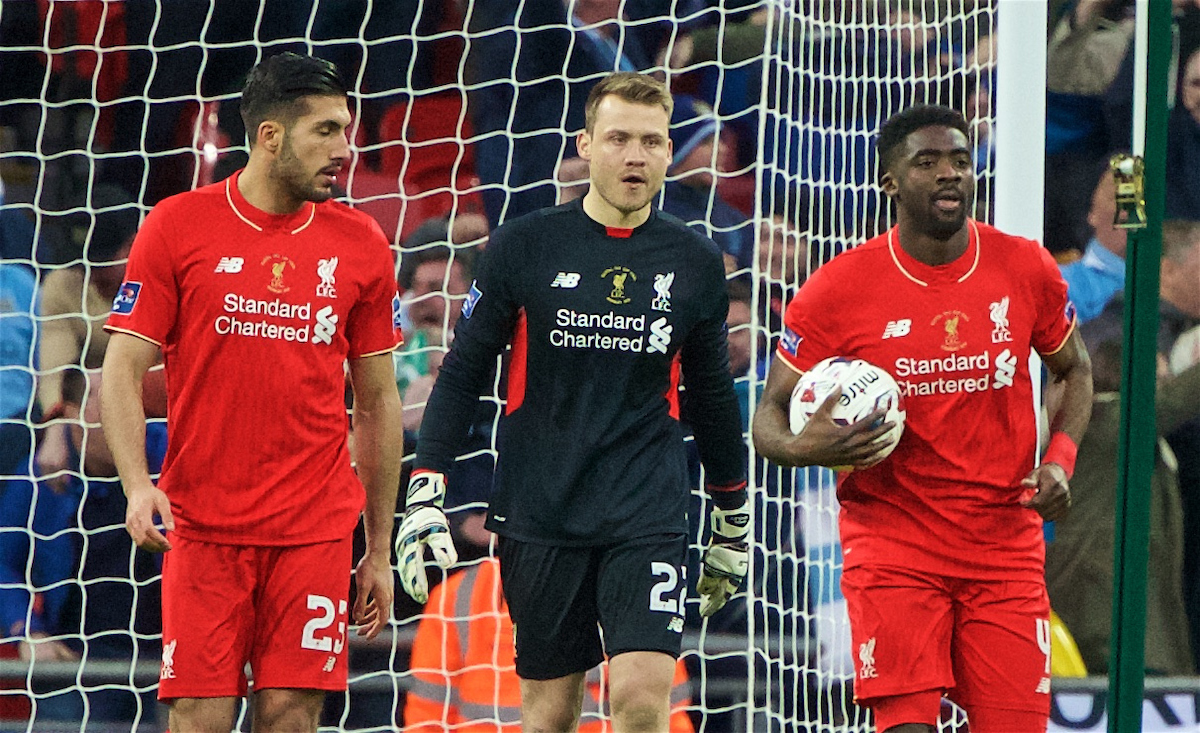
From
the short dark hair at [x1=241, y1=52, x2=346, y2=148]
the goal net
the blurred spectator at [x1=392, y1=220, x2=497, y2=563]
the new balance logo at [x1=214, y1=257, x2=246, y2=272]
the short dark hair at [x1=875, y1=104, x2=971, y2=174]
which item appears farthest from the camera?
the blurred spectator at [x1=392, y1=220, x2=497, y2=563]

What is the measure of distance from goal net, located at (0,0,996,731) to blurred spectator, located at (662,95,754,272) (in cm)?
1

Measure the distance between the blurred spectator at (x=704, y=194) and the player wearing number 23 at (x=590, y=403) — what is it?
2.11 m

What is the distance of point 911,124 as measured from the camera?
15.1 ft

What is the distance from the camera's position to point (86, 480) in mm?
6176

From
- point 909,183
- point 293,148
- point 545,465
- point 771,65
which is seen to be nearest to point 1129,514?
point 909,183

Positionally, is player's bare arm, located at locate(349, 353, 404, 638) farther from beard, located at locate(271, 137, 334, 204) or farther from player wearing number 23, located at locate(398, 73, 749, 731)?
beard, located at locate(271, 137, 334, 204)

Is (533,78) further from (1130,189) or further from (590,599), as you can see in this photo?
(1130,189)

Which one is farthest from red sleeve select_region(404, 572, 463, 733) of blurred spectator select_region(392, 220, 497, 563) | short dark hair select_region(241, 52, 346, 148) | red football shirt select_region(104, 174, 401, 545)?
short dark hair select_region(241, 52, 346, 148)

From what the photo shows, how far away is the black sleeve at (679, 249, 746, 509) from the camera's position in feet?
15.0

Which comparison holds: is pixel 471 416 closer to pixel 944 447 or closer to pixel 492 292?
pixel 492 292

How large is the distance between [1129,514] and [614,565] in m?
1.29

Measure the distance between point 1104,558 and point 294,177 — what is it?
3831mm

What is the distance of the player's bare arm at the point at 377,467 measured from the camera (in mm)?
4523

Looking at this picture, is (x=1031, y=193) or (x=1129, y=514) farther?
(x=1031, y=193)
